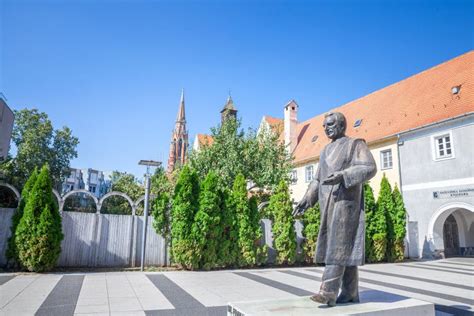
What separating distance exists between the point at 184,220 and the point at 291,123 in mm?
22439

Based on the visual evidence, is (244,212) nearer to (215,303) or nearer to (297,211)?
(215,303)

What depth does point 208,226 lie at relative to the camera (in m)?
12.2

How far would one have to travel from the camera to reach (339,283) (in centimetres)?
409

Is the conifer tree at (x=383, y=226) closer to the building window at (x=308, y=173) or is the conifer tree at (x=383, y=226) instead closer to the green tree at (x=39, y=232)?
the building window at (x=308, y=173)

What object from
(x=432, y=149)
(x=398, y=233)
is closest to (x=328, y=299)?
(x=398, y=233)

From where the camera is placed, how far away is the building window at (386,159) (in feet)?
70.7

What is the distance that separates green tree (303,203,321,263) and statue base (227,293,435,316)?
9967 millimetres

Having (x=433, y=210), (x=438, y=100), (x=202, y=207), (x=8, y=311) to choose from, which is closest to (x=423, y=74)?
(x=438, y=100)

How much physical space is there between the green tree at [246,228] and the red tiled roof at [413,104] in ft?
41.4

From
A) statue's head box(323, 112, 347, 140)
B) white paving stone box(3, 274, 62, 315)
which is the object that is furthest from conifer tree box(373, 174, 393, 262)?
white paving stone box(3, 274, 62, 315)

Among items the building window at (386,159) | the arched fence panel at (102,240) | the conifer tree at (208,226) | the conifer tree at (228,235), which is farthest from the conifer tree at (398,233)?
the arched fence panel at (102,240)

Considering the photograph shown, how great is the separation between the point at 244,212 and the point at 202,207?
1.89 m

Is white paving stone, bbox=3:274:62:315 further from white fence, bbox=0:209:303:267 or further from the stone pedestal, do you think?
the stone pedestal

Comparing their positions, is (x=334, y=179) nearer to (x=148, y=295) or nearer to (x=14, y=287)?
(x=148, y=295)
